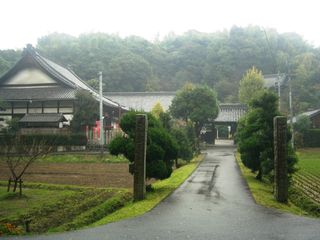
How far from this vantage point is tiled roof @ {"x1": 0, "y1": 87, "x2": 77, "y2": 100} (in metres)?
34.8

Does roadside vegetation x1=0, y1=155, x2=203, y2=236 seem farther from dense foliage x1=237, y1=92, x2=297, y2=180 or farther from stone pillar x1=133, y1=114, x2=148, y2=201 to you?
dense foliage x1=237, y1=92, x2=297, y2=180

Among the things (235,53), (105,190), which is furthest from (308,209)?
(235,53)

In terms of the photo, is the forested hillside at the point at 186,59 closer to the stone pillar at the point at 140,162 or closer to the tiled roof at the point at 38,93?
the tiled roof at the point at 38,93

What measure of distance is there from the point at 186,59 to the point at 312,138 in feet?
131

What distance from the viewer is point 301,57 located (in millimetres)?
60250

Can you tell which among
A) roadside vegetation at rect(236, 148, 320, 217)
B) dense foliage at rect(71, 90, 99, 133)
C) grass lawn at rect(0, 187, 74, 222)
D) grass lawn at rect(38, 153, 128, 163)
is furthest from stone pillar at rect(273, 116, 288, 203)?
dense foliage at rect(71, 90, 99, 133)

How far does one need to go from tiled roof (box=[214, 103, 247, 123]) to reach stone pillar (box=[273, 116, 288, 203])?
33.5 m

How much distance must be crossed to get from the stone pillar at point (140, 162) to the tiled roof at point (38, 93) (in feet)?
76.5

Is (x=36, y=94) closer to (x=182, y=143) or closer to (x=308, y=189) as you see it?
(x=182, y=143)

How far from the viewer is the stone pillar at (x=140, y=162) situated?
12.0 meters

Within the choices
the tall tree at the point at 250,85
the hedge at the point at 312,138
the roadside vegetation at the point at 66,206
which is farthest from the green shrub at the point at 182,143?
the tall tree at the point at 250,85

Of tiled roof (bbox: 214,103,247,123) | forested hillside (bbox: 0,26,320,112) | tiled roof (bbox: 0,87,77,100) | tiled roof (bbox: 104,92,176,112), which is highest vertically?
forested hillside (bbox: 0,26,320,112)

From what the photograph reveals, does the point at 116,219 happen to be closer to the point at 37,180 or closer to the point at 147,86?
the point at 37,180

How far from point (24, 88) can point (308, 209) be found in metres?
31.5
